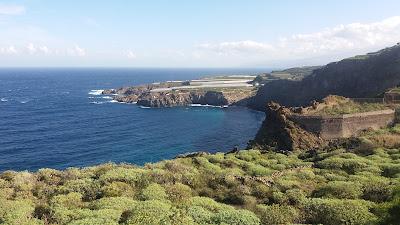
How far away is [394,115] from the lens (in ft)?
230

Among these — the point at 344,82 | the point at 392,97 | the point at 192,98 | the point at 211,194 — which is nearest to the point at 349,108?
the point at 392,97

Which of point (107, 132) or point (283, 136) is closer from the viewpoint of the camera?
point (283, 136)

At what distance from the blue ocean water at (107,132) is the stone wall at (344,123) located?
82.0ft

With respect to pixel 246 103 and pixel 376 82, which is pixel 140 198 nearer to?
pixel 376 82

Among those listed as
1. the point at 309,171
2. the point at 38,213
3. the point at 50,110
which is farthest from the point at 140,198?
the point at 50,110

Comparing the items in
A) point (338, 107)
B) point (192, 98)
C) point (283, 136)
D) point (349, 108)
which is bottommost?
point (192, 98)

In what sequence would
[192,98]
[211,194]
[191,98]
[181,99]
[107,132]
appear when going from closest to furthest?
[211,194] → [107,132] → [181,99] → [191,98] → [192,98]

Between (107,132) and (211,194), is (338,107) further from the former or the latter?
(107,132)

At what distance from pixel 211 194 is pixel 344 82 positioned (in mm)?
132485

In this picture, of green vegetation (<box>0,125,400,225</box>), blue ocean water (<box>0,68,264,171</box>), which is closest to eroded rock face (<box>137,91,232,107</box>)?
blue ocean water (<box>0,68,264,171</box>)

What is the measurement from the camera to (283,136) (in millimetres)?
66938

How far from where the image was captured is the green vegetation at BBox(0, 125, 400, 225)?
59.4ft

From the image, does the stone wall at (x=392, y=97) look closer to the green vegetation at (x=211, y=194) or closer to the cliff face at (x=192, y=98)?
the green vegetation at (x=211, y=194)

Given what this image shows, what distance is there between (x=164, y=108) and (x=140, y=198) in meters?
142
